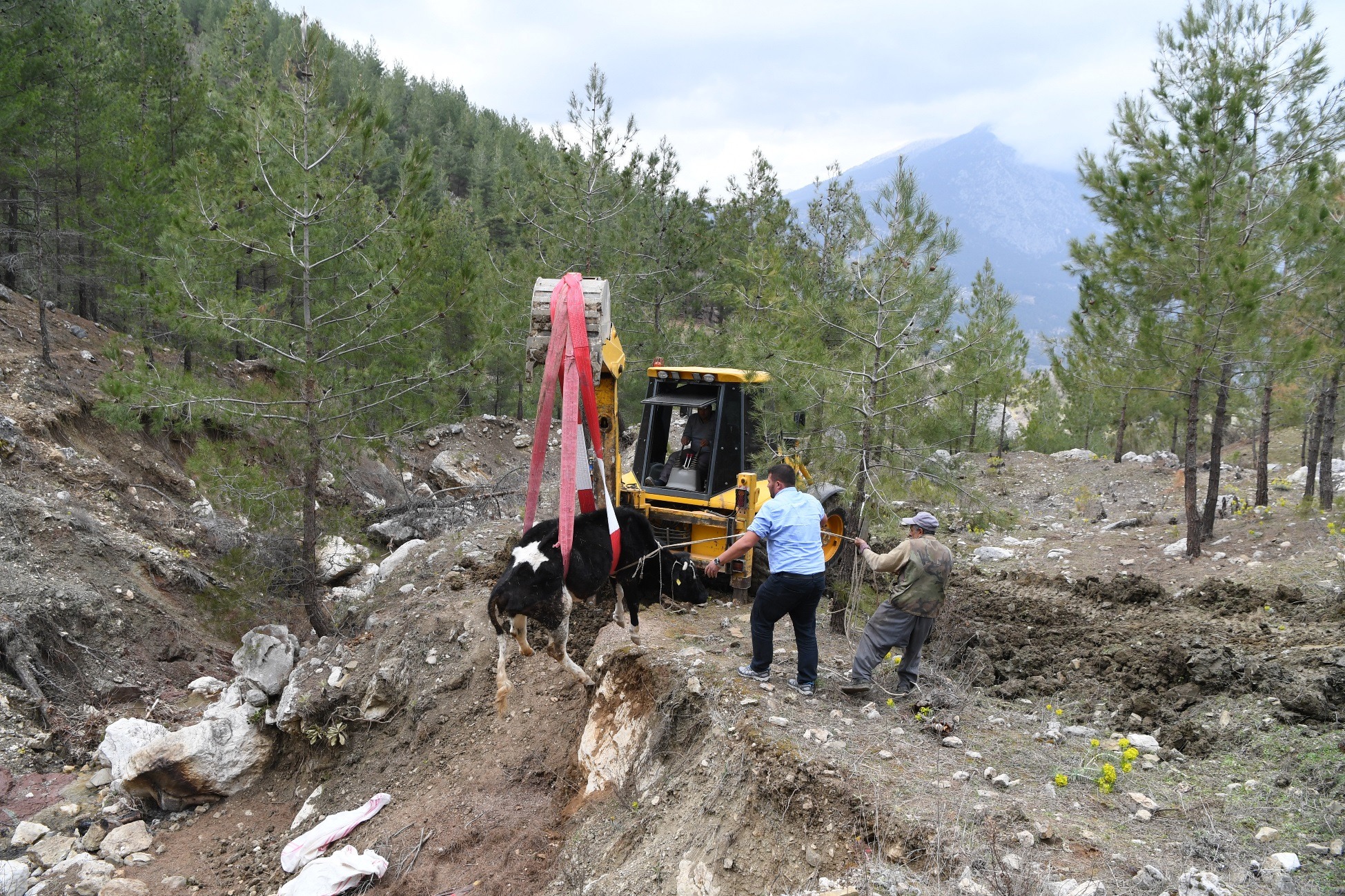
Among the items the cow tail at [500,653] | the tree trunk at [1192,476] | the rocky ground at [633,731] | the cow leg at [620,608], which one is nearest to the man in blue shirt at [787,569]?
the rocky ground at [633,731]

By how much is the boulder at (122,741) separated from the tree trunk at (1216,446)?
14.1 meters

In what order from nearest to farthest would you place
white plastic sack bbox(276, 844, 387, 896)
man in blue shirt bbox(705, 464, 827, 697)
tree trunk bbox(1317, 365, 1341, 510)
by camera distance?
white plastic sack bbox(276, 844, 387, 896) → man in blue shirt bbox(705, 464, 827, 697) → tree trunk bbox(1317, 365, 1341, 510)

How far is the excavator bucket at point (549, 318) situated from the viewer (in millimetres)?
6125

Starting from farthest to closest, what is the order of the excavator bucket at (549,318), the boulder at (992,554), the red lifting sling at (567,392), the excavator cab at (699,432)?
the boulder at (992,554), the excavator cab at (699,432), the excavator bucket at (549,318), the red lifting sling at (567,392)

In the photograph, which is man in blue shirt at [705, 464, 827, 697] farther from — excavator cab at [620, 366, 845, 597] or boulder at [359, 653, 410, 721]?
boulder at [359, 653, 410, 721]

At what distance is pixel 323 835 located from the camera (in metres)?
6.21

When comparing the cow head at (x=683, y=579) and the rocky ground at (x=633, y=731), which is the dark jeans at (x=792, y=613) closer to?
the rocky ground at (x=633, y=731)

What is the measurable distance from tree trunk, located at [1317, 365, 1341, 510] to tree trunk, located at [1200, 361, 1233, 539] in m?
1.66

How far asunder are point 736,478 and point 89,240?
16.2 metres

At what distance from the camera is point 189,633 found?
1004cm

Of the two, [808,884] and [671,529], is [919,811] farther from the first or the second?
[671,529]

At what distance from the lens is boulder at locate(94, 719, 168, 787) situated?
289 inches

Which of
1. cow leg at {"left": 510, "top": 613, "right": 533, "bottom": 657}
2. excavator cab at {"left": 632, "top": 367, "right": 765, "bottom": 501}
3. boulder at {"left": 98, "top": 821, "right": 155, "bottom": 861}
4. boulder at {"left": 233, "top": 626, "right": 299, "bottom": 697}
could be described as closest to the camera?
cow leg at {"left": 510, "top": 613, "right": 533, "bottom": 657}

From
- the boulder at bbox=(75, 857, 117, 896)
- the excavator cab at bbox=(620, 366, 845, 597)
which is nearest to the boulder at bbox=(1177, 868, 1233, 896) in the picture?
the excavator cab at bbox=(620, 366, 845, 597)
